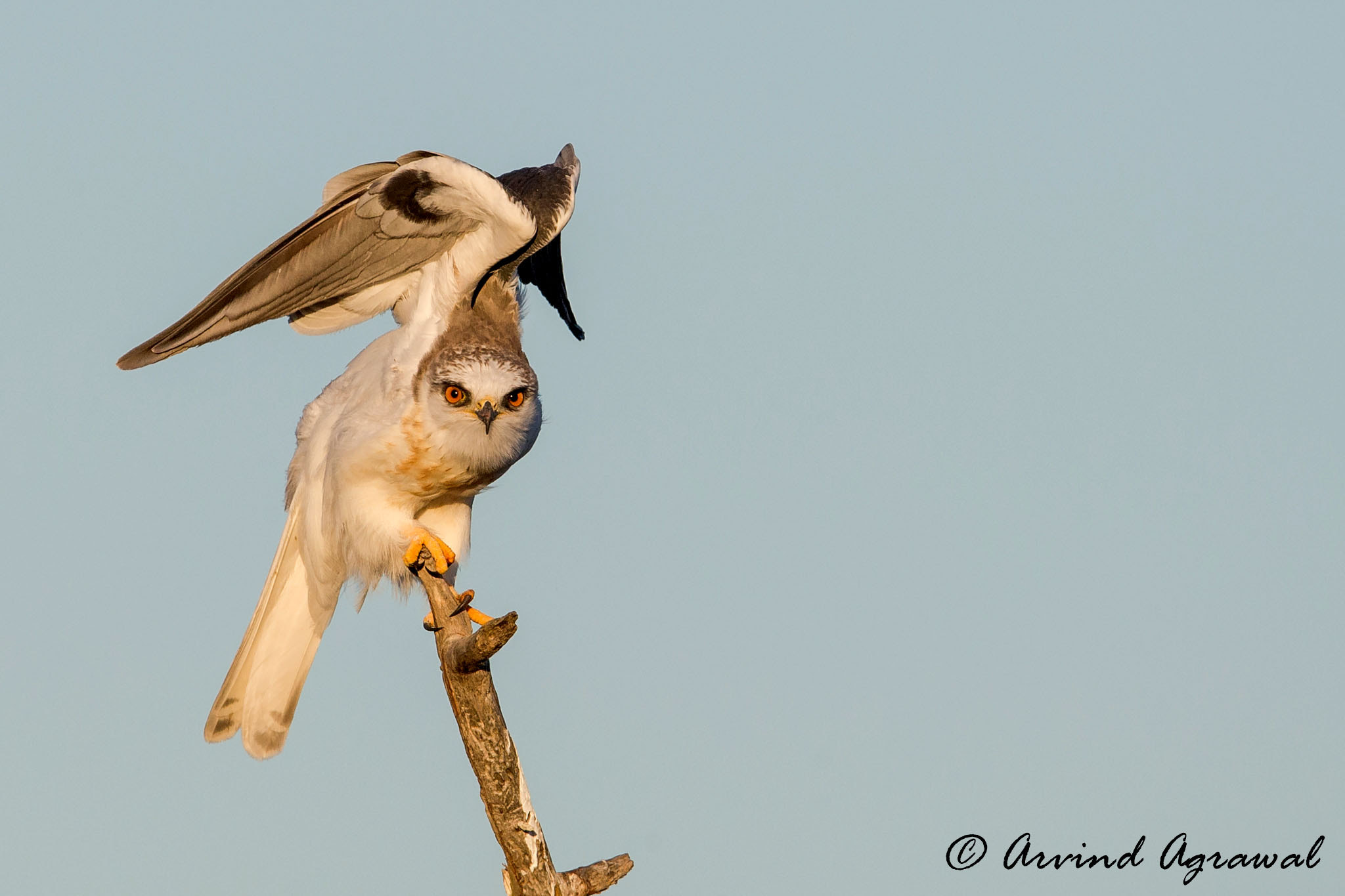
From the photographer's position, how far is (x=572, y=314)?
28.3 feet

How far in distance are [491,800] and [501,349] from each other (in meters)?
2.39

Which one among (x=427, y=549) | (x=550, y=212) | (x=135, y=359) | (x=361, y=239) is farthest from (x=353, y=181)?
(x=427, y=549)

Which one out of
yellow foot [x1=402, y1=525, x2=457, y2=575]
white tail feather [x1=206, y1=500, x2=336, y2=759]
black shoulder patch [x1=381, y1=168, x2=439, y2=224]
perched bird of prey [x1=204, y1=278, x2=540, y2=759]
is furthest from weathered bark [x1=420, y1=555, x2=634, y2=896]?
black shoulder patch [x1=381, y1=168, x2=439, y2=224]

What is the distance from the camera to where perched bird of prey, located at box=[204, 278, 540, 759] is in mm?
6945

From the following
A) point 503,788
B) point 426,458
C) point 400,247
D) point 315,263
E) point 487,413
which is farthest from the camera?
point 400,247

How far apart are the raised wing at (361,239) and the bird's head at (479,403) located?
0.66 meters

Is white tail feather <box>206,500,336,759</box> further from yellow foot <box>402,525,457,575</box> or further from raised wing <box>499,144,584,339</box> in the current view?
raised wing <box>499,144,584,339</box>

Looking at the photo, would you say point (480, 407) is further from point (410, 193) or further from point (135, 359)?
point (135, 359)

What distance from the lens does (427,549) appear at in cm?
714

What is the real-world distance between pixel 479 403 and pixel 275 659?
2.34 metres

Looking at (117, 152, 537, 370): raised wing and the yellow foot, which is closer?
(117, 152, 537, 370): raised wing

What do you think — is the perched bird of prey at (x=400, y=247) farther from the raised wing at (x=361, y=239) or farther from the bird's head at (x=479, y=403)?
the bird's head at (x=479, y=403)

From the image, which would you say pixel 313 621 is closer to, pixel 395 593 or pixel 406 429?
pixel 395 593

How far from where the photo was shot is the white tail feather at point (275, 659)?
7926 millimetres
